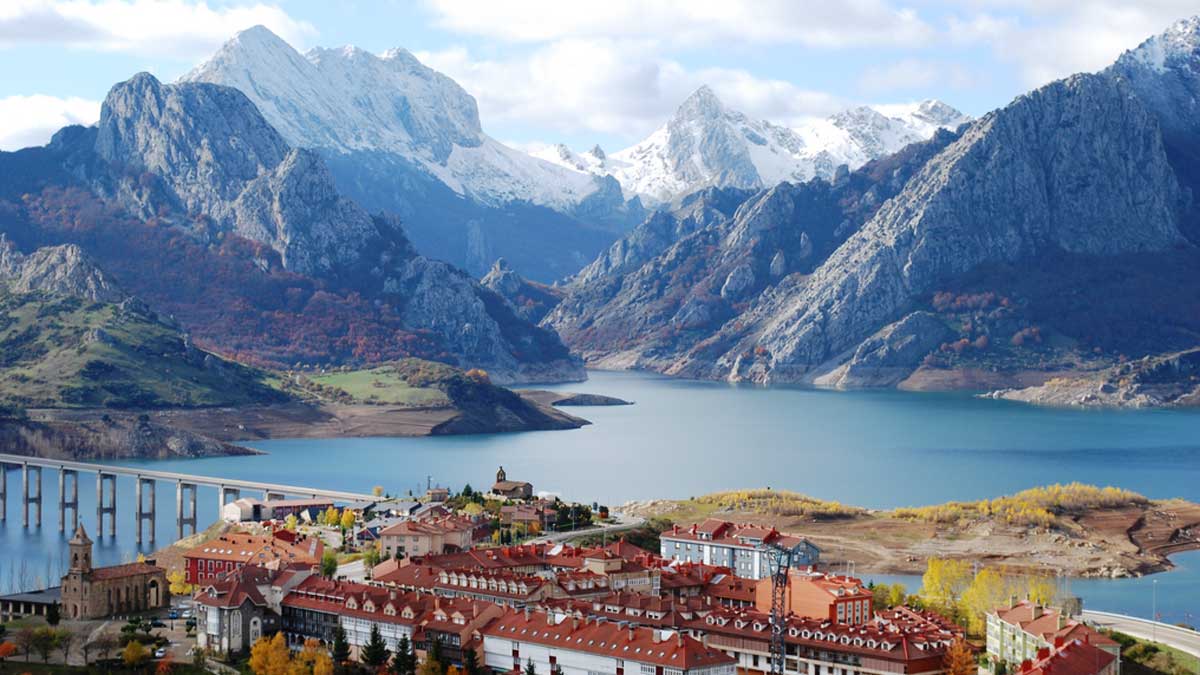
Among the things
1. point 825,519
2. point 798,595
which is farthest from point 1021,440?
point 798,595

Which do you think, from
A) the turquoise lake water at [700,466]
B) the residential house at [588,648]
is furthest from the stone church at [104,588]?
the turquoise lake water at [700,466]

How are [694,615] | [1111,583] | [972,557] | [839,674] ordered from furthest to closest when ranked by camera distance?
[972,557] → [1111,583] → [694,615] → [839,674]

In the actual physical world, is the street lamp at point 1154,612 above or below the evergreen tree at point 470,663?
below

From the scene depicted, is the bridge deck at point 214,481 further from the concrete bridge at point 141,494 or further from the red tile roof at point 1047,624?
the red tile roof at point 1047,624

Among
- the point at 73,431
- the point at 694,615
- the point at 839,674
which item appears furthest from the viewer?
the point at 73,431

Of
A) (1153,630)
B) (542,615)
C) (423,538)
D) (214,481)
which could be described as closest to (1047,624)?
(1153,630)

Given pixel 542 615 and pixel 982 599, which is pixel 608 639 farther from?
pixel 982 599

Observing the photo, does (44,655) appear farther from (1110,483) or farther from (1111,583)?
(1110,483)

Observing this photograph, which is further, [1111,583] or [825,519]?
[825,519]
